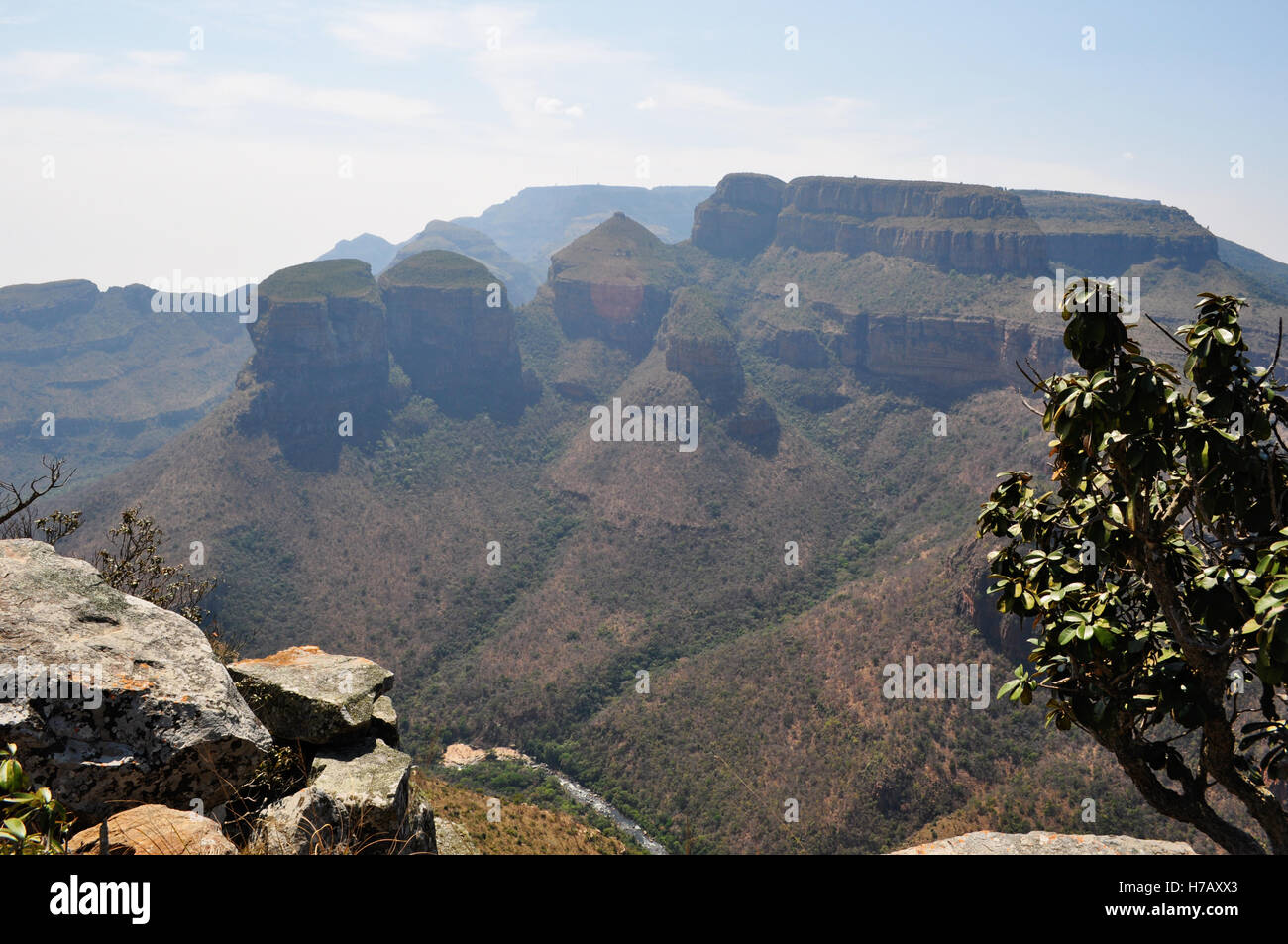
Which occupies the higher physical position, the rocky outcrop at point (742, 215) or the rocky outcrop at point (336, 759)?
the rocky outcrop at point (742, 215)

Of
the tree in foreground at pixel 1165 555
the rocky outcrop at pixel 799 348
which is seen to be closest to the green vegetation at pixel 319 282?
the rocky outcrop at pixel 799 348

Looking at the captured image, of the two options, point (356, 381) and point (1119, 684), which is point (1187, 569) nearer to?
point (1119, 684)

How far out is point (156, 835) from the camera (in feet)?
25.2

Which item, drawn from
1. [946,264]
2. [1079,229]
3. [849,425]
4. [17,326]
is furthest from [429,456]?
[17,326]

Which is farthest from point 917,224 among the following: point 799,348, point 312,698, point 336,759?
point 336,759

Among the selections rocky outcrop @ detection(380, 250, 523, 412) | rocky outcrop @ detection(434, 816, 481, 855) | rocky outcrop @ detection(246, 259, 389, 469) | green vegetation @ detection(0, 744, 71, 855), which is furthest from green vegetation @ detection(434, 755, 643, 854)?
rocky outcrop @ detection(380, 250, 523, 412)

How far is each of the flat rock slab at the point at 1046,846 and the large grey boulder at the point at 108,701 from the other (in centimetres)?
992

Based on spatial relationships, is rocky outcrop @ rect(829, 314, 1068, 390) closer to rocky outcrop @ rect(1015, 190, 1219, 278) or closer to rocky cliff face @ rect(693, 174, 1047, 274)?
rocky cliff face @ rect(693, 174, 1047, 274)

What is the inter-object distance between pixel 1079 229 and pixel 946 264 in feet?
96.6

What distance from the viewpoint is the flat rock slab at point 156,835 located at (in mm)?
7255

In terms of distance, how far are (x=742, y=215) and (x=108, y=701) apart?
198 meters

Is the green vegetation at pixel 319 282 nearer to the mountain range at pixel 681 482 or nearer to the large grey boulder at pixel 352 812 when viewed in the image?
the mountain range at pixel 681 482

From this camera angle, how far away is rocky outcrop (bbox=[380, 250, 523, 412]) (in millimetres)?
145250
